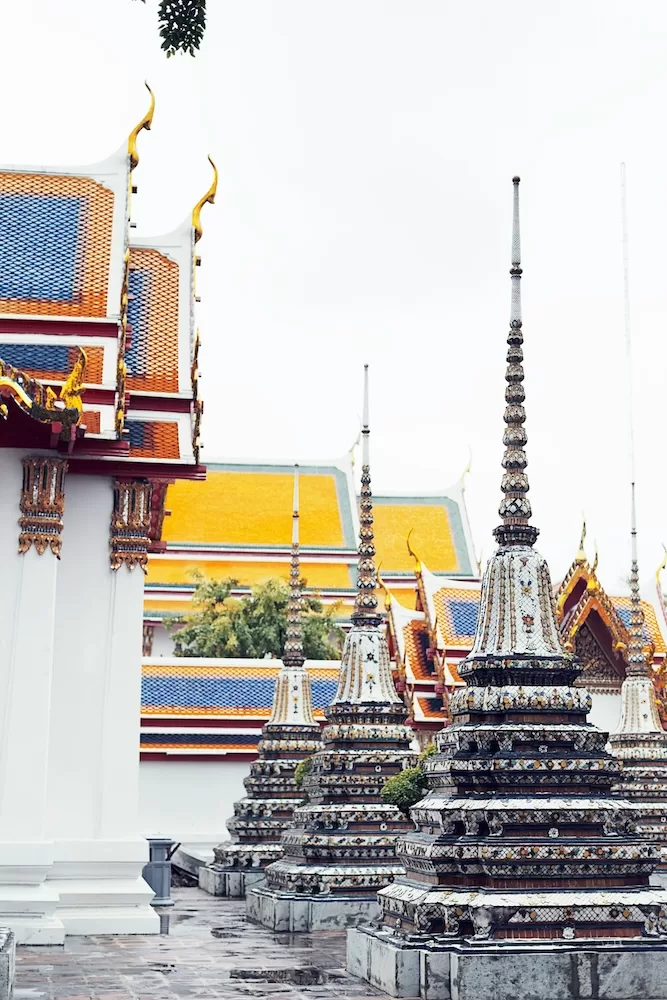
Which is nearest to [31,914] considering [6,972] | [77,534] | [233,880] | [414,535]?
[77,534]

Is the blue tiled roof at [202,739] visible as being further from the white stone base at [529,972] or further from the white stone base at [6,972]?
the white stone base at [6,972]

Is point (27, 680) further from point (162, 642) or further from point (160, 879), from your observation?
point (162, 642)

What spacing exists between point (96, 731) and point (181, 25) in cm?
699

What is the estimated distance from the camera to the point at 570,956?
7.93 metres

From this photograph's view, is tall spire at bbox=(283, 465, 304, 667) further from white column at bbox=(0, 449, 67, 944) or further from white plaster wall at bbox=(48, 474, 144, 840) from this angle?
white column at bbox=(0, 449, 67, 944)

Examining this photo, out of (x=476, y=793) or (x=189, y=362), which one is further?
(x=189, y=362)

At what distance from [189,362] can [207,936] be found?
530cm

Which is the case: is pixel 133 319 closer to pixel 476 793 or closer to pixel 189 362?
pixel 189 362

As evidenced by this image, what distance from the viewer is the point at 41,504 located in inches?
464

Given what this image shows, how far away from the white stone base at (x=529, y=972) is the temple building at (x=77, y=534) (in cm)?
384

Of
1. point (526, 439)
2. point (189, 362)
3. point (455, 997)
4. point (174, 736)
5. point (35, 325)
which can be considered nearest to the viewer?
point (455, 997)

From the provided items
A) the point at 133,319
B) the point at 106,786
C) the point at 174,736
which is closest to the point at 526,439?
the point at 106,786

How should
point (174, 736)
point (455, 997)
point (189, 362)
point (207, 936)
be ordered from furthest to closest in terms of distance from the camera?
1. point (174, 736)
2. point (189, 362)
3. point (207, 936)
4. point (455, 997)

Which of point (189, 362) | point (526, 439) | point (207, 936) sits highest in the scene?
point (189, 362)
